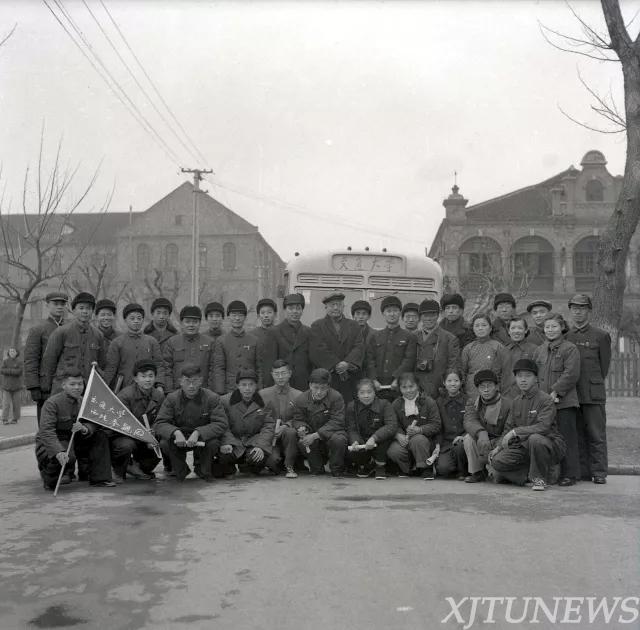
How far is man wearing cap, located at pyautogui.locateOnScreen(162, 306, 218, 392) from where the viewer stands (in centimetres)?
935

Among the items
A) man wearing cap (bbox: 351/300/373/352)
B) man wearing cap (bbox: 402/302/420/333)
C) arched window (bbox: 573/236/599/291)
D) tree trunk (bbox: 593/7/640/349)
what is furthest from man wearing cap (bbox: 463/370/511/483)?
arched window (bbox: 573/236/599/291)

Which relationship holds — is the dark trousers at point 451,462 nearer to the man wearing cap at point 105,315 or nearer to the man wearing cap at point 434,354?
the man wearing cap at point 434,354

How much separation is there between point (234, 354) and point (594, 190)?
130 feet

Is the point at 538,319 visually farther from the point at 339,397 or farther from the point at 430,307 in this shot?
the point at 339,397

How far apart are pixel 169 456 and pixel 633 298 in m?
40.2

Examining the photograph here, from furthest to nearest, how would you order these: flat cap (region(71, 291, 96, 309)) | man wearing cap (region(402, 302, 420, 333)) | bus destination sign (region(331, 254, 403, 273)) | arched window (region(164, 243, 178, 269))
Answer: arched window (region(164, 243, 178, 269))
bus destination sign (region(331, 254, 403, 273))
man wearing cap (region(402, 302, 420, 333))
flat cap (region(71, 291, 96, 309))

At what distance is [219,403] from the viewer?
8.57m

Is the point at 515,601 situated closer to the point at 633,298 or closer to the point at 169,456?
the point at 169,456

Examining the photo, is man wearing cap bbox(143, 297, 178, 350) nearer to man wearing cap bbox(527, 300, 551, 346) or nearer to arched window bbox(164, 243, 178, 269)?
man wearing cap bbox(527, 300, 551, 346)

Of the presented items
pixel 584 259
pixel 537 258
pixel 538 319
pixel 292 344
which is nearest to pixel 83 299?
pixel 292 344

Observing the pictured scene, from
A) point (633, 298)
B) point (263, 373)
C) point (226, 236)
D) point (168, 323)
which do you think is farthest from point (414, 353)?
point (226, 236)

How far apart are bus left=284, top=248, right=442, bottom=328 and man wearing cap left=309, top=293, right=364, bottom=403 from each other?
232cm

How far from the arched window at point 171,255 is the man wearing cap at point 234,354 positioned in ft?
154

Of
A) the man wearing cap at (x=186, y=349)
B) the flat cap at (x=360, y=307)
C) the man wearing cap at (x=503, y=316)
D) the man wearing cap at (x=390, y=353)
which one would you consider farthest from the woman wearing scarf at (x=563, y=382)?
the man wearing cap at (x=186, y=349)
